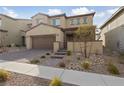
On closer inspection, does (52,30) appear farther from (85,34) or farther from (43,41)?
(85,34)

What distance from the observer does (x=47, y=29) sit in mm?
17797

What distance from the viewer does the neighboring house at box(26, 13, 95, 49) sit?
17.5 metres

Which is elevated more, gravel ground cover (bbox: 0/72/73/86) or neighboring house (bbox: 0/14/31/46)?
neighboring house (bbox: 0/14/31/46)

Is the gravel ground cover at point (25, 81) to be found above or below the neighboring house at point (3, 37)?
below

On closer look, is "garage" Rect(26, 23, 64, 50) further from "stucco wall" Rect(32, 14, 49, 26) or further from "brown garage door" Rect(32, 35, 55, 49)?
"stucco wall" Rect(32, 14, 49, 26)

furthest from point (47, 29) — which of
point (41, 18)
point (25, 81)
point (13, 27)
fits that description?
point (25, 81)

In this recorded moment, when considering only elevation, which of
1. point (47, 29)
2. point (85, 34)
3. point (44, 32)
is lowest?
point (85, 34)

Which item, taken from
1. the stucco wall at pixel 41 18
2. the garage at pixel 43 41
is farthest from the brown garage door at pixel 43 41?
the stucco wall at pixel 41 18

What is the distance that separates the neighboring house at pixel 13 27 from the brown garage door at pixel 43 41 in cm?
652

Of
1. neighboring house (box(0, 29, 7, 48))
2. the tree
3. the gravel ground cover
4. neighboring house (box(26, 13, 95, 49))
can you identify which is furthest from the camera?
neighboring house (box(0, 29, 7, 48))

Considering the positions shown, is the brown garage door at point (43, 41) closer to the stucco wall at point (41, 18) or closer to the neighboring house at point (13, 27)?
the stucco wall at point (41, 18)

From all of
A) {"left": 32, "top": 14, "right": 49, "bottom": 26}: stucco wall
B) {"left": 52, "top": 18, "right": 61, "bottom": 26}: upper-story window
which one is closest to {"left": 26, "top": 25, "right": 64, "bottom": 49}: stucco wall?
{"left": 32, "top": 14, "right": 49, "bottom": 26}: stucco wall

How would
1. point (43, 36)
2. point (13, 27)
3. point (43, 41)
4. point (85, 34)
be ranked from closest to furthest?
point (85, 34) → point (43, 36) → point (43, 41) → point (13, 27)

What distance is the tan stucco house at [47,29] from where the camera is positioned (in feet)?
57.6
